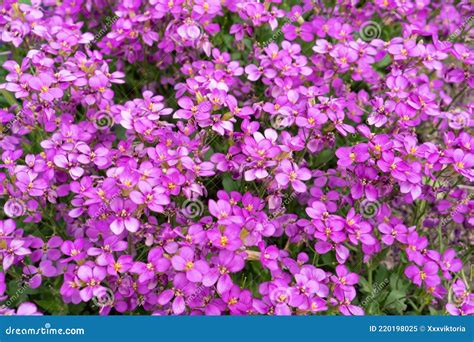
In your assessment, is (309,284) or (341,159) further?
(341,159)

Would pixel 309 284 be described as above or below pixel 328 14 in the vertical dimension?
below

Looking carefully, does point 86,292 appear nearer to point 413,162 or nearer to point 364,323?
point 364,323

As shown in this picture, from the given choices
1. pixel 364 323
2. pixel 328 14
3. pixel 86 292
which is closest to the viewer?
pixel 86 292

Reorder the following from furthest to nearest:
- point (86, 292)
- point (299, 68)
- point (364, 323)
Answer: point (299, 68) → point (364, 323) → point (86, 292)

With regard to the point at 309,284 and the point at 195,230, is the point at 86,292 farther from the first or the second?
the point at 309,284

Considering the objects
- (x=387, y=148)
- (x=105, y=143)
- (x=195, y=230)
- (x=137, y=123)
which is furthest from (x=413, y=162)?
(x=105, y=143)

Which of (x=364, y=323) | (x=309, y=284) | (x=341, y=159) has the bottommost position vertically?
(x=364, y=323)

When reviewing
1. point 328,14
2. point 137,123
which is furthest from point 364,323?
point 328,14
